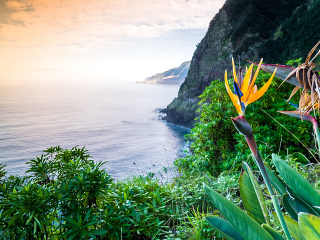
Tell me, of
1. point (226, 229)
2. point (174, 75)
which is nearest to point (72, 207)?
point (226, 229)

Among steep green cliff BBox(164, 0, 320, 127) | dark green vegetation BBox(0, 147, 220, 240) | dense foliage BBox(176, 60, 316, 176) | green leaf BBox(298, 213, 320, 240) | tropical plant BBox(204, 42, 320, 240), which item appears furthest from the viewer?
steep green cliff BBox(164, 0, 320, 127)

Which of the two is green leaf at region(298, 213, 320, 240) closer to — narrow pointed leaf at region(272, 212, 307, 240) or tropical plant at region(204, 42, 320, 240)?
tropical plant at region(204, 42, 320, 240)

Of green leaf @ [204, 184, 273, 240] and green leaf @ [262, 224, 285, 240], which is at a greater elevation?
green leaf @ [204, 184, 273, 240]

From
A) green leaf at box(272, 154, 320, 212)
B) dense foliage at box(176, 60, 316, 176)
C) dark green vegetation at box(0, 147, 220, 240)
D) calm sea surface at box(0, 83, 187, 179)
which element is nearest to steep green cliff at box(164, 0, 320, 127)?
calm sea surface at box(0, 83, 187, 179)

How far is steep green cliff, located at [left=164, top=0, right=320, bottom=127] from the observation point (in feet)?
71.7

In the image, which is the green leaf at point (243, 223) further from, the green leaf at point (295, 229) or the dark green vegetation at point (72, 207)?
the dark green vegetation at point (72, 207)

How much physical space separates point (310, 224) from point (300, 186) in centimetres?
29

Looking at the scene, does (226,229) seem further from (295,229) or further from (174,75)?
(174,75)

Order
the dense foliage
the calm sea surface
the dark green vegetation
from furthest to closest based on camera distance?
the calm sea surface, the dense foliage, the dark green vegetation

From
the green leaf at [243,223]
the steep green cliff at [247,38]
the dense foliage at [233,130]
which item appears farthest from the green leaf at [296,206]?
the steep green cliff at [247,38]

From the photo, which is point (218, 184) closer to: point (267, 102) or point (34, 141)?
point (267, 102)

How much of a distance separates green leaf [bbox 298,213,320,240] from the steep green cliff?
2323 centimetres

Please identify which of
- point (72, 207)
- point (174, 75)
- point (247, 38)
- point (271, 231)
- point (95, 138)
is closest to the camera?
point (271, 231)

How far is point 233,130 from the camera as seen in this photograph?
3.15 m
